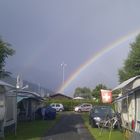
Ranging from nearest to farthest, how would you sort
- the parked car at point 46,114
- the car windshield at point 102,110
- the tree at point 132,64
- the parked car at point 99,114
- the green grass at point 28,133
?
1. the green grass at point 28,133
2. the parked car at point 99,114
3. the car windshield at point 102,110
4. the parked car at point 46,114
5. the tree at point 132,64

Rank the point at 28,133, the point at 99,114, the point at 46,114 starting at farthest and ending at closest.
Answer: the point at 46,114, the point at 99,114, the point at 28,133

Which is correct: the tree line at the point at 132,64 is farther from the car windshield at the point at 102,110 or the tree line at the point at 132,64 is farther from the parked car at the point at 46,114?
the car windshield at the point at 102,110

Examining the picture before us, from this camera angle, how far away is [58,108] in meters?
82.9

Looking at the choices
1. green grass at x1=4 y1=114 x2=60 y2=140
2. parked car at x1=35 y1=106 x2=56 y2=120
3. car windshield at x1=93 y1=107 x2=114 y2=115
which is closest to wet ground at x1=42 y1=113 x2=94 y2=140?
green grass at x1=4 y1=114 x2=60 y2=140

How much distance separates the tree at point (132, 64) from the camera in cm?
5928

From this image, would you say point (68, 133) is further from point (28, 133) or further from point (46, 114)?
point (46, 114)

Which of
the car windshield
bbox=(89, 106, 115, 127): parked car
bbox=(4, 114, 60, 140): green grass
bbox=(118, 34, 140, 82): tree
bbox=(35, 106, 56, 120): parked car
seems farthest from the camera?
bbox=(118, 34, 140, 82): tree

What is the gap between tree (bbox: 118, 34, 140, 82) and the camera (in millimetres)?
59281

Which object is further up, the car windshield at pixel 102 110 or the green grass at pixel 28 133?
the car windshield at pixel 102 110

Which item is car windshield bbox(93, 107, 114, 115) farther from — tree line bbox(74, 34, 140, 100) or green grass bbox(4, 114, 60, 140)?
tree line bbox(74, 34, 140, 100)

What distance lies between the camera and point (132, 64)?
59.9 metres

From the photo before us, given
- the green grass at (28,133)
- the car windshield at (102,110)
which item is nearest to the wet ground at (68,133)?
the green grass at (28,133)

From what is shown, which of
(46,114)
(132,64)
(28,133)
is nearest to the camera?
(28,133)

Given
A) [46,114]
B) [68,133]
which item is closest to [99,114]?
[68,133]
